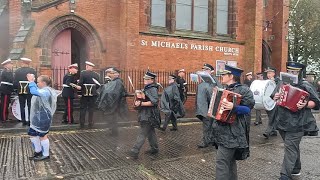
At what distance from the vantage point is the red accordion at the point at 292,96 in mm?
5613

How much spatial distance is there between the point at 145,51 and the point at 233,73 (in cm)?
1226

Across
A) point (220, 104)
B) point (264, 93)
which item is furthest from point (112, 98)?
point (220, 104)

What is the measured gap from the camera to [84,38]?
1681 centimetres

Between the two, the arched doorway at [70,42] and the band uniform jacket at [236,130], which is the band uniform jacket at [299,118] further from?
the arched doorway at [70,42]

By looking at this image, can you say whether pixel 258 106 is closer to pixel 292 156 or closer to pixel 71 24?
pixel 292 156

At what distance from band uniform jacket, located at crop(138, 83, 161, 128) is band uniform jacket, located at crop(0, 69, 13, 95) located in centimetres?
621

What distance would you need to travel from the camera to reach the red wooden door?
1606 centimetres

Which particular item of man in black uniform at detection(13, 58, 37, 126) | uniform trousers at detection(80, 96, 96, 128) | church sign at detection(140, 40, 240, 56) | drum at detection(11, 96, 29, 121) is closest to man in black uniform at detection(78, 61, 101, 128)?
uniform trousers at detection(80, 96, 96, 128)

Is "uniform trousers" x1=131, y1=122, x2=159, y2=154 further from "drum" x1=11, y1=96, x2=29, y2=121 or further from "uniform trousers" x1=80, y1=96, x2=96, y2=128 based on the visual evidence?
"drum" x1=11, y1=96, x2=29, y2=121

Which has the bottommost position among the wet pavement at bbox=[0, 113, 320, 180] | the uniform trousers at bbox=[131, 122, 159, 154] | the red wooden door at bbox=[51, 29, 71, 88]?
the wet pavement at bbox=[0, 113, 320, 180]

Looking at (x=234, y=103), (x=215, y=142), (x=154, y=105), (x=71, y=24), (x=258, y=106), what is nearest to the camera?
(x=234, y=103)

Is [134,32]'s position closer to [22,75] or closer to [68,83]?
[68,83]

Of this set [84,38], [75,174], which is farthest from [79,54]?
[75,174]

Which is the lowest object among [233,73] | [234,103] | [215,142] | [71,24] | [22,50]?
[215,142]
